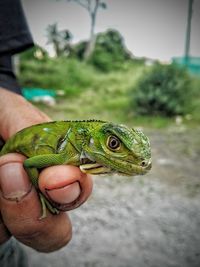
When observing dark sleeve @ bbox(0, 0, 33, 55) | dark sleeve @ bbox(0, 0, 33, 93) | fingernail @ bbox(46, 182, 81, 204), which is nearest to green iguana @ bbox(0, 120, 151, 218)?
fingernail @ bbox(46, 182, 81, 204)

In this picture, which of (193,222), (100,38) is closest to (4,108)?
(193,222)

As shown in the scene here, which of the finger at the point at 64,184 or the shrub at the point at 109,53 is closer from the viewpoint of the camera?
the finger at the point at 64,184

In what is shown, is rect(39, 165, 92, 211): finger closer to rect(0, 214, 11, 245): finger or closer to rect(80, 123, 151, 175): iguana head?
rect(80, 123, 151, 175): iguana head

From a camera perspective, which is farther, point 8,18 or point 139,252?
point 139,252

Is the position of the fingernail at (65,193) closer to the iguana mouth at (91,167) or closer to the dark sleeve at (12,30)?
the iguana mouth at (91,167)

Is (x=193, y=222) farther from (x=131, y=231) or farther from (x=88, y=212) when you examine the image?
(x=88, y=212)

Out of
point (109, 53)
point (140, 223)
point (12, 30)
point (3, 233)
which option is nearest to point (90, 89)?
point (109, 53)

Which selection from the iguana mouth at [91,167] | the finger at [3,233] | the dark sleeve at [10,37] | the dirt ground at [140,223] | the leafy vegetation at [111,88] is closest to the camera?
the iguana mouth at [91,167]

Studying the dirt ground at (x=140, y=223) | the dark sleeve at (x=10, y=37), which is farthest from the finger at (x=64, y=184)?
the dirt ground at (x=140, y=223)
